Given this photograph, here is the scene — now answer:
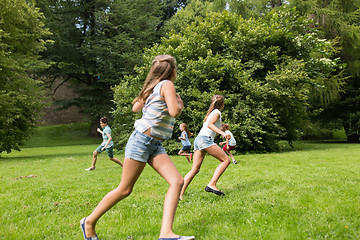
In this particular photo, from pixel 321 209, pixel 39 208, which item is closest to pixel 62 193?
pixel 39 208

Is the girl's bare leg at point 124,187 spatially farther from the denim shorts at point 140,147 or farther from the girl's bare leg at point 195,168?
the girl's bare leg at point 195,168

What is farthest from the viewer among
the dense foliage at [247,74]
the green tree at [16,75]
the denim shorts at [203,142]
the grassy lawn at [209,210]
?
the green tree at [16,75]

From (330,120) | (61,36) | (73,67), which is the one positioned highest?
(61,36)

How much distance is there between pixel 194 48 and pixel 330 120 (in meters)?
18.2

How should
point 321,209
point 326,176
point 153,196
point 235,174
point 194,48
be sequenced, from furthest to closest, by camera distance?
point 194,48, point 235,174, point 326,176, point 153,196, point 321,209

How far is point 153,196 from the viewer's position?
222 inches

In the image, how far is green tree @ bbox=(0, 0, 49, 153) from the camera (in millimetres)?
15727

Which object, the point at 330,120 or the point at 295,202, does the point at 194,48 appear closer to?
the point at 295,202

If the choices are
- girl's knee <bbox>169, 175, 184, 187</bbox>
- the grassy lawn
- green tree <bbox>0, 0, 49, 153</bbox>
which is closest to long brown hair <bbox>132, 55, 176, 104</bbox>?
girl's knee <bbox>169, 175, 184, 187</bbox>

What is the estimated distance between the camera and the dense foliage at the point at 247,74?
51.2 ft

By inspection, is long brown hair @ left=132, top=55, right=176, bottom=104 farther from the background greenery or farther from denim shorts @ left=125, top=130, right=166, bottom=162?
the background greenery

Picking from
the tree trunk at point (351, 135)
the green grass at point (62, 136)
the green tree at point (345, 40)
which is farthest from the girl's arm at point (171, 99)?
the green grass at point (62, 136)

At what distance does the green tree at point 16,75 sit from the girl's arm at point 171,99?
1440 cm

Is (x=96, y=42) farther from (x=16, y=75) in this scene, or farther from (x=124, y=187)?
(x=124, y=187)
